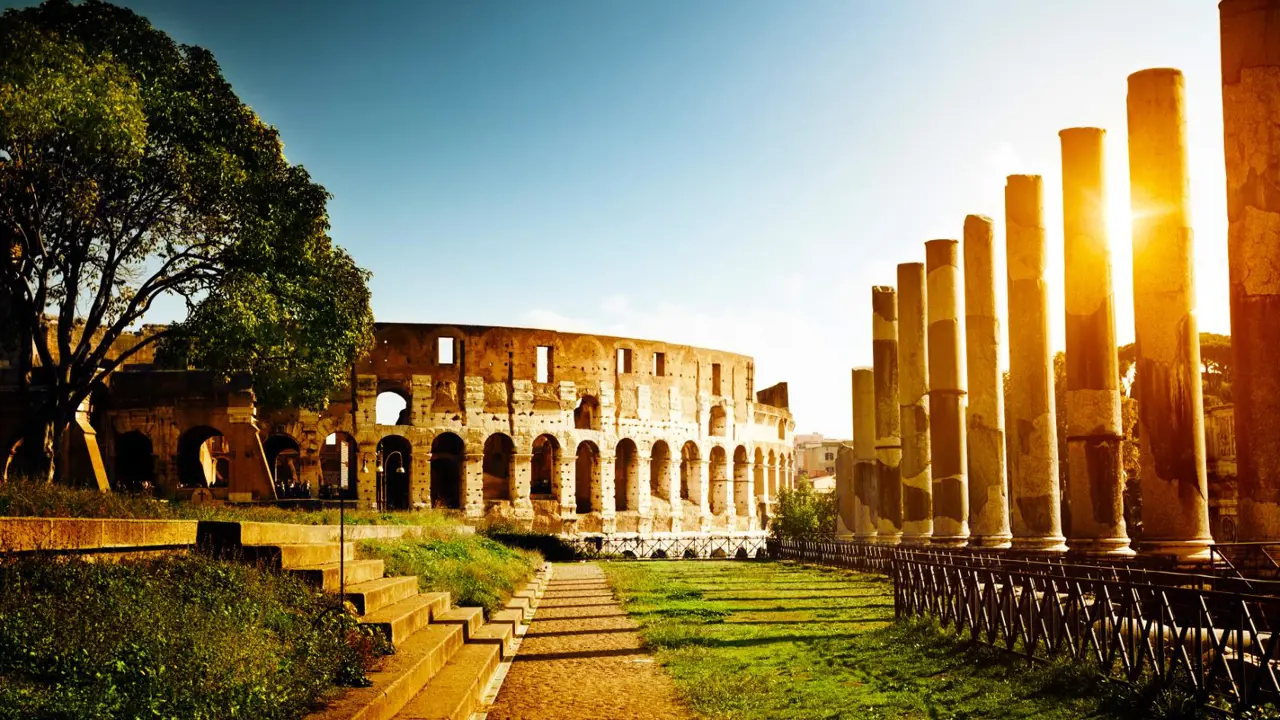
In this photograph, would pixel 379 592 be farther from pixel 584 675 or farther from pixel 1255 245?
pixel 1255 245

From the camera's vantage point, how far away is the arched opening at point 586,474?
3828 cm

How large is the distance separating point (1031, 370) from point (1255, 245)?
6150 mm

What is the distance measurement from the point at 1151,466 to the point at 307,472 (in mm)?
26124

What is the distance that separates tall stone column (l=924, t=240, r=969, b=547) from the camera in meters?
19.9

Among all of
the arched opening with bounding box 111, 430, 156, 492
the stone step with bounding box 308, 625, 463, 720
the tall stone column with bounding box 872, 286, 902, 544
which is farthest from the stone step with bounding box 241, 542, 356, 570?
the arched opening with bounding box 111, 430, 156, 492

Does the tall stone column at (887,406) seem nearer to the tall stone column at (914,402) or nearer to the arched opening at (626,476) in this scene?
the tall stone column at (914,402)

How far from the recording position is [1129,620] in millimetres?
7754

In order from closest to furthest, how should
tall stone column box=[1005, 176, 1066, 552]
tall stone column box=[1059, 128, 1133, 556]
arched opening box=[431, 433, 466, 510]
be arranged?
tall stone column box=[1059, 128, 1133, 556] < tall stone column box=[1005, 176, 1066, 552] < arched opening box=[431, 433, 466, 510]

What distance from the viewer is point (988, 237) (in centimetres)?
1856

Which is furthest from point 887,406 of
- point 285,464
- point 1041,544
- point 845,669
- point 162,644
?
point 285,464

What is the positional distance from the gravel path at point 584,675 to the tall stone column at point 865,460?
479 inches

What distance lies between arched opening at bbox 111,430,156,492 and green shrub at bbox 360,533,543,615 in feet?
53.3

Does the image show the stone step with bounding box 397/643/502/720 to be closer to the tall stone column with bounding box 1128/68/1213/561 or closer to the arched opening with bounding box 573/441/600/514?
the tall stone column with bounding box 1128/68/1213/561

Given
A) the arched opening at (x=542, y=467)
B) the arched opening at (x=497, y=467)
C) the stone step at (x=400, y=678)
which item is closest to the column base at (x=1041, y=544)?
the stone step at (x=400, y=678)
